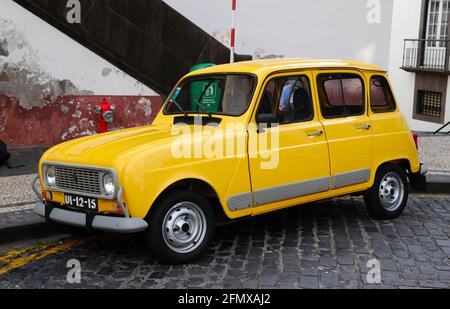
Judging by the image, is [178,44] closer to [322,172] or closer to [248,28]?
[248,28]

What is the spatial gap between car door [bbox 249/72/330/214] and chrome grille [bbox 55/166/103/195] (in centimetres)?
142

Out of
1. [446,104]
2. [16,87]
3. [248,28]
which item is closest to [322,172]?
[16,87]

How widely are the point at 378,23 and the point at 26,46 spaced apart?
7807mm

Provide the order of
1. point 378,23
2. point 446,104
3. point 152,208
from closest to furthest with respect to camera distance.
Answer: point 152,208
point 378,23
point 446,104

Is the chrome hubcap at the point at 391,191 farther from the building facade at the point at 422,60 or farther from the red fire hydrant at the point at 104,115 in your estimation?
the building facade at the point at 422,60

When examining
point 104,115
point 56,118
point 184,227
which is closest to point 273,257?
point 184,227

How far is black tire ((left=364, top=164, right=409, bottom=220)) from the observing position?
6523mm

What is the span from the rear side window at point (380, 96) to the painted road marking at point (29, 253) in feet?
11.4

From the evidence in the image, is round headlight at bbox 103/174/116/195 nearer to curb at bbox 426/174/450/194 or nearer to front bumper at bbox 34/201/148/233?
front bumper at bbox 34/201/148/233

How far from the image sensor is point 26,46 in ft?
30.4

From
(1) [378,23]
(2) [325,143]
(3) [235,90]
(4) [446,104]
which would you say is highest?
(1) [378,23]

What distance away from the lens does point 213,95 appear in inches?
235

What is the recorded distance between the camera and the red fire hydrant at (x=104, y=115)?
9750mm
